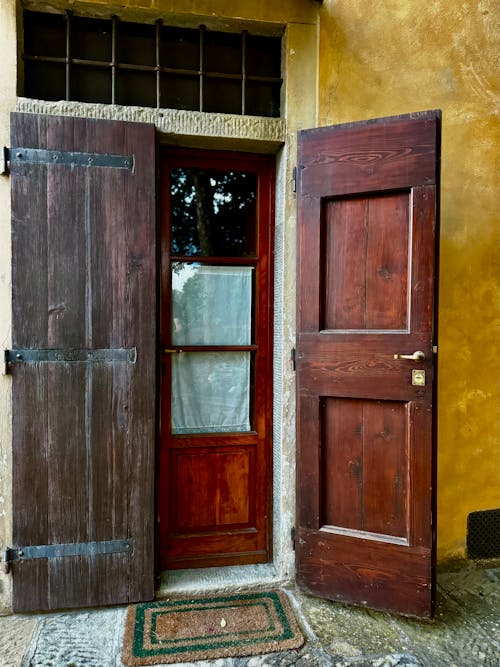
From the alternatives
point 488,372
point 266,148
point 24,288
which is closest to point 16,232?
point 24,288

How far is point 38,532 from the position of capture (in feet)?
6.62

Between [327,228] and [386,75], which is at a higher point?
[386,75]

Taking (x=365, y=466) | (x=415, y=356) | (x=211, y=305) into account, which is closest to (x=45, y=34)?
(x=211, y=305)

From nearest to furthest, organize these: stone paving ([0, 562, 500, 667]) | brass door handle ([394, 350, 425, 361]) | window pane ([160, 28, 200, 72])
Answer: stone paving ([0, 562, 500, 667])
brass door handle ([394, 350, 425, 361])
window pane ([160, 28, 200, 72])

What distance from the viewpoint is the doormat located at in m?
1.78

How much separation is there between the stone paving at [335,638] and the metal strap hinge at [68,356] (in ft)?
3.70

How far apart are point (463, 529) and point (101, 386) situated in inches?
79.9

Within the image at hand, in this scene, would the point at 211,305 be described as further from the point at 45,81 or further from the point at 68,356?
the point at 45,81

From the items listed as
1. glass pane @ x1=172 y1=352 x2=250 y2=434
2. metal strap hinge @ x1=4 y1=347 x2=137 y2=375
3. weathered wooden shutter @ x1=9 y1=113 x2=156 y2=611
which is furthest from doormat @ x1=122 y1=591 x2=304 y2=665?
metal strap hinge @ x1=4 y1=347 x2=137 y2=375

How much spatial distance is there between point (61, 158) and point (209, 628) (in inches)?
84.9

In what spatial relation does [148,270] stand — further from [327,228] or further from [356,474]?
[356,474]

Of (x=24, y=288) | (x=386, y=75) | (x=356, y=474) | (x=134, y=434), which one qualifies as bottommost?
(x=356, y=474)

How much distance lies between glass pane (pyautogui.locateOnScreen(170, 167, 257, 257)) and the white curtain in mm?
106

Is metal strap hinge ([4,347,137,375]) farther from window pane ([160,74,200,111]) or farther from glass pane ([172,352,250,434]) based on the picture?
window pane ([160,74,200,111])
